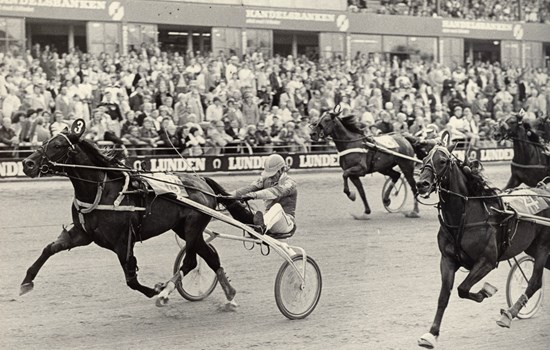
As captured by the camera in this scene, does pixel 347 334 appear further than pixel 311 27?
No

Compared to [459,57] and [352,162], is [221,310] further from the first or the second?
[459,57]

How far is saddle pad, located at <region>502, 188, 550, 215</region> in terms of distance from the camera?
303 inches

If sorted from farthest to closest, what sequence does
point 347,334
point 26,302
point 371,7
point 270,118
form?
point 371,7, point 270,118, point 26,302, point 347,334

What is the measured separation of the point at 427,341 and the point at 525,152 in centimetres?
743

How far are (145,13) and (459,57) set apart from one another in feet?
52.6

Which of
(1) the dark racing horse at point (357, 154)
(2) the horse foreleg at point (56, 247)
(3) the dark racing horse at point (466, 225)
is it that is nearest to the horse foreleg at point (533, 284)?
(3) the dark racing horse at point (466, 225)

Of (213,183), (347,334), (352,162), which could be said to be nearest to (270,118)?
(352,162)

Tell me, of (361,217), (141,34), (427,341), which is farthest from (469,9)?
(427,341)

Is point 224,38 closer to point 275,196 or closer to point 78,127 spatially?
point 275,196

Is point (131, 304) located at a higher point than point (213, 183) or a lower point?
lower

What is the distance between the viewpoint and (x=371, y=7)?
118ft

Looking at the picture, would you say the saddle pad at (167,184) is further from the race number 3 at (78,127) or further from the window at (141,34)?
the window at (141,34)

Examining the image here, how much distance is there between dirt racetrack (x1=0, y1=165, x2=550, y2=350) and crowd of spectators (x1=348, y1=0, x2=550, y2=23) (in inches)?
953

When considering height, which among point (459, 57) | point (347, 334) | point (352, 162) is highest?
point (459, 57)
